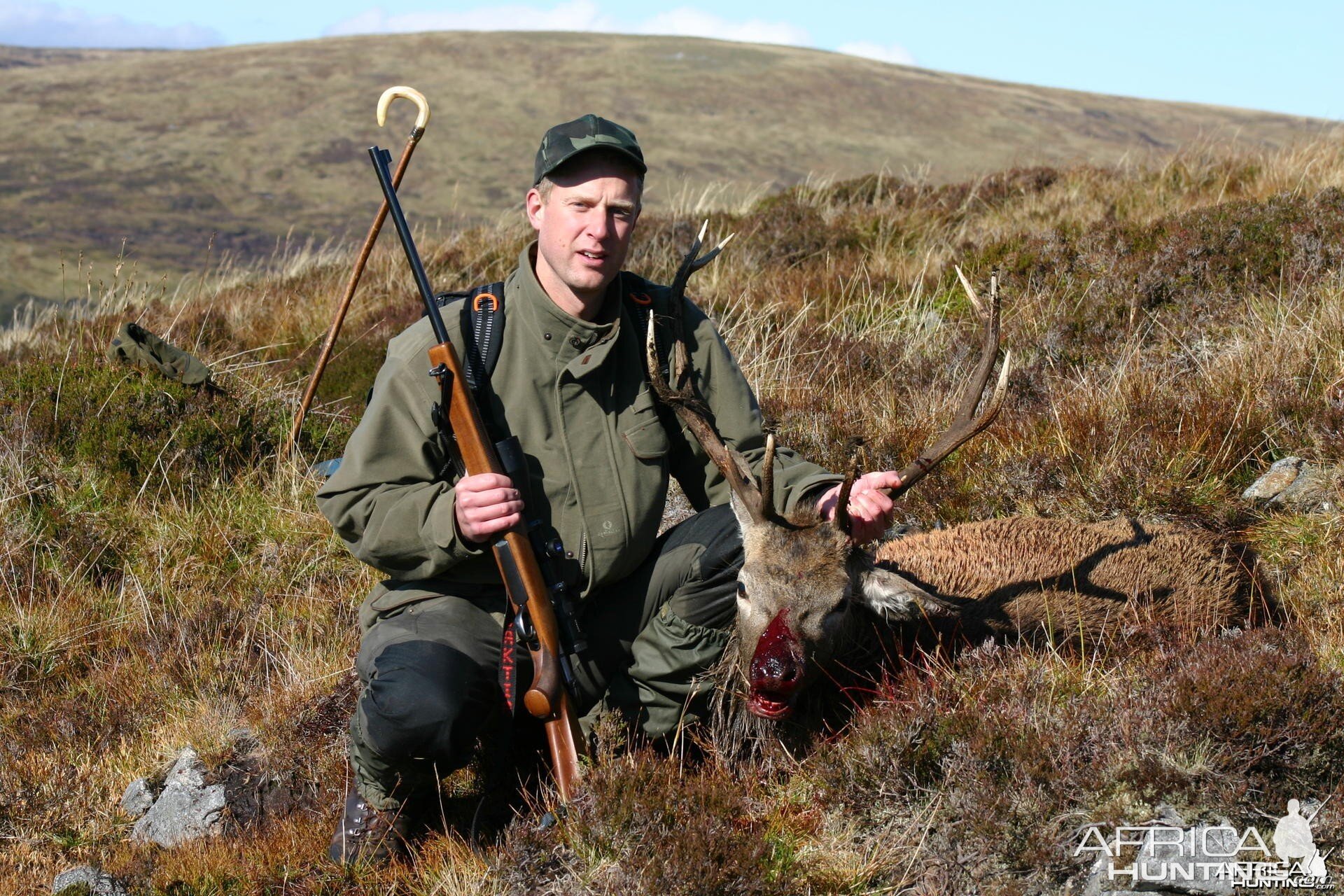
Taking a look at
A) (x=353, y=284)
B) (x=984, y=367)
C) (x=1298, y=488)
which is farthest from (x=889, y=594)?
(x=353, y=284)

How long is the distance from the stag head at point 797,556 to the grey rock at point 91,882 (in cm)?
219

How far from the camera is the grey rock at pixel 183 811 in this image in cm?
412

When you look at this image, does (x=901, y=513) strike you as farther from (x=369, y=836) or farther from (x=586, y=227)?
(x=369, y=836)

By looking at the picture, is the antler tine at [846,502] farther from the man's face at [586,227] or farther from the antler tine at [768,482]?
the man's face at [586,227]

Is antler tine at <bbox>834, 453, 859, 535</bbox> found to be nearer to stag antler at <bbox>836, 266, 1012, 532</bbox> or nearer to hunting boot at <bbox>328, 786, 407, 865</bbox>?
stag antler at <bbox>836, 266, 1012, 532</bbox>

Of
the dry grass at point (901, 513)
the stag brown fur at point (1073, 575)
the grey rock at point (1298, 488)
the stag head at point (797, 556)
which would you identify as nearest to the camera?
the dry grass at point (901, 513)

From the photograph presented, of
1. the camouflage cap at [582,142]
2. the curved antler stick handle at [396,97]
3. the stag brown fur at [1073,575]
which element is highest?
the curved antler stick handle at [396,97]

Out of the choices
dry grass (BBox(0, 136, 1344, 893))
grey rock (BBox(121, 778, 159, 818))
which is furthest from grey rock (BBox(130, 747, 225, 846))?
dry grass (BBox(0, 136, 1344, 893))

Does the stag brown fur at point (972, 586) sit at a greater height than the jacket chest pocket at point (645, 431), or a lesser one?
lesser

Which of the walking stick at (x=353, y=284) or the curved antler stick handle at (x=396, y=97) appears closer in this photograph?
the curved antler stick handle at (x=396, y=97)

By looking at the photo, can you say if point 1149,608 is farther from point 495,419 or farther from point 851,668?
point 495,419

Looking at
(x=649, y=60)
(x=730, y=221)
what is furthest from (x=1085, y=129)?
(x=730, y=221)

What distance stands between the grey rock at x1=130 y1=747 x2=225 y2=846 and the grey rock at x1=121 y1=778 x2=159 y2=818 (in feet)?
0.13

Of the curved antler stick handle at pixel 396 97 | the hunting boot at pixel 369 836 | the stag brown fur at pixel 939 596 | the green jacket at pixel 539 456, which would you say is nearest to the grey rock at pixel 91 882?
the hunting boot at pixel 369 836
